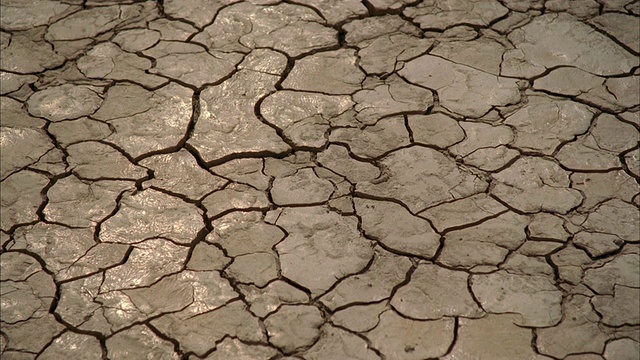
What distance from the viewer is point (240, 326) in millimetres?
2705

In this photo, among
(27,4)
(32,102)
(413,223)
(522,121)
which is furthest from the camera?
(27,4)

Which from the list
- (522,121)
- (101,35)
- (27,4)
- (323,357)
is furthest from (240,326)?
(27,4)

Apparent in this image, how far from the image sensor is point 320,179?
10.7 ft

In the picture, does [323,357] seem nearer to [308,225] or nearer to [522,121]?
[308,225]

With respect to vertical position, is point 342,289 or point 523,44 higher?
point 523,44

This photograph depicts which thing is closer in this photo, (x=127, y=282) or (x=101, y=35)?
(x=127, y=282)

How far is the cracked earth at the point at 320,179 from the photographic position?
8.84 feet

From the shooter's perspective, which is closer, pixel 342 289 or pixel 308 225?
pixel 342 289

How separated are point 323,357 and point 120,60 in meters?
2.17

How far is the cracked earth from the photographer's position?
2695 mm

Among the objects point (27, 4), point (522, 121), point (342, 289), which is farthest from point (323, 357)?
point (27, 4)

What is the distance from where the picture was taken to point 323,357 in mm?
2590

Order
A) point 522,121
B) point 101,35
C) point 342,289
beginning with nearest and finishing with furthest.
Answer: point 342,289, point 522,121, point 101,35

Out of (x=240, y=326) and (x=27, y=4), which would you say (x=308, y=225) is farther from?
(x=27, y=4)
